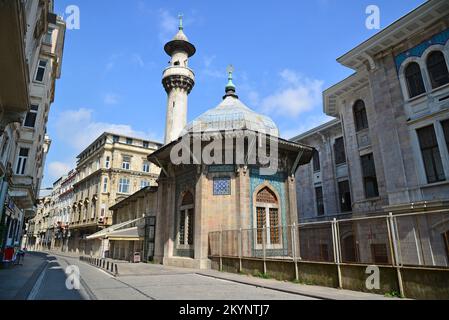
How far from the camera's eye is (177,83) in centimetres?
2994

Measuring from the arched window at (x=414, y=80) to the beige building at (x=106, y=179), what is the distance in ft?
118

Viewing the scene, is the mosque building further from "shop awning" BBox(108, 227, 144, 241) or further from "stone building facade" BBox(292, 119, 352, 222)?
"stone building facade" BBox(292, 119, 352, 222)

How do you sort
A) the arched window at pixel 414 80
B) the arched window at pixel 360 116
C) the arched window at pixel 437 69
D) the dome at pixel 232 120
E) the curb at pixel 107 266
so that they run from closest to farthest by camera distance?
the arched window at pixel 437 69 < the curb at pixel 107 266 < the arched window at pixel 414 80 < the dome at pixel 232 120 < the arched window at pixel 360 116

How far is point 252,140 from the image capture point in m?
17.0

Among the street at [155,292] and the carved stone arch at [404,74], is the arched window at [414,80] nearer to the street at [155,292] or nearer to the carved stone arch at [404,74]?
the carved stone arch at [404,74]

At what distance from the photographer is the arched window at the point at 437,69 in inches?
539

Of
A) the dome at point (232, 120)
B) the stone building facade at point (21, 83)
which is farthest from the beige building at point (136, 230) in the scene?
the dome at point (232, 120)

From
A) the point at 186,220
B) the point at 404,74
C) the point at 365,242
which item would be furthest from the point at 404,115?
the point at 186,220

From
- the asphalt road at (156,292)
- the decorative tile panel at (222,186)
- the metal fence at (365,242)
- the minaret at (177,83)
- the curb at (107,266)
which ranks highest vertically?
the minaret at (177,83)

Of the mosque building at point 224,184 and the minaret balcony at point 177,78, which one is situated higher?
the minaret balcony at point 177,78

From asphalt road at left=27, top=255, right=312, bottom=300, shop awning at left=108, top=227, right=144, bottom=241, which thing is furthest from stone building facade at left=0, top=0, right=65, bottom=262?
shop awning at left=108, top=227, right=144, bottom=241

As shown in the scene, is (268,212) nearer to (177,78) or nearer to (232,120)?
(232,120)

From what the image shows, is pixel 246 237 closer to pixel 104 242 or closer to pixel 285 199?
pixel 285 199
